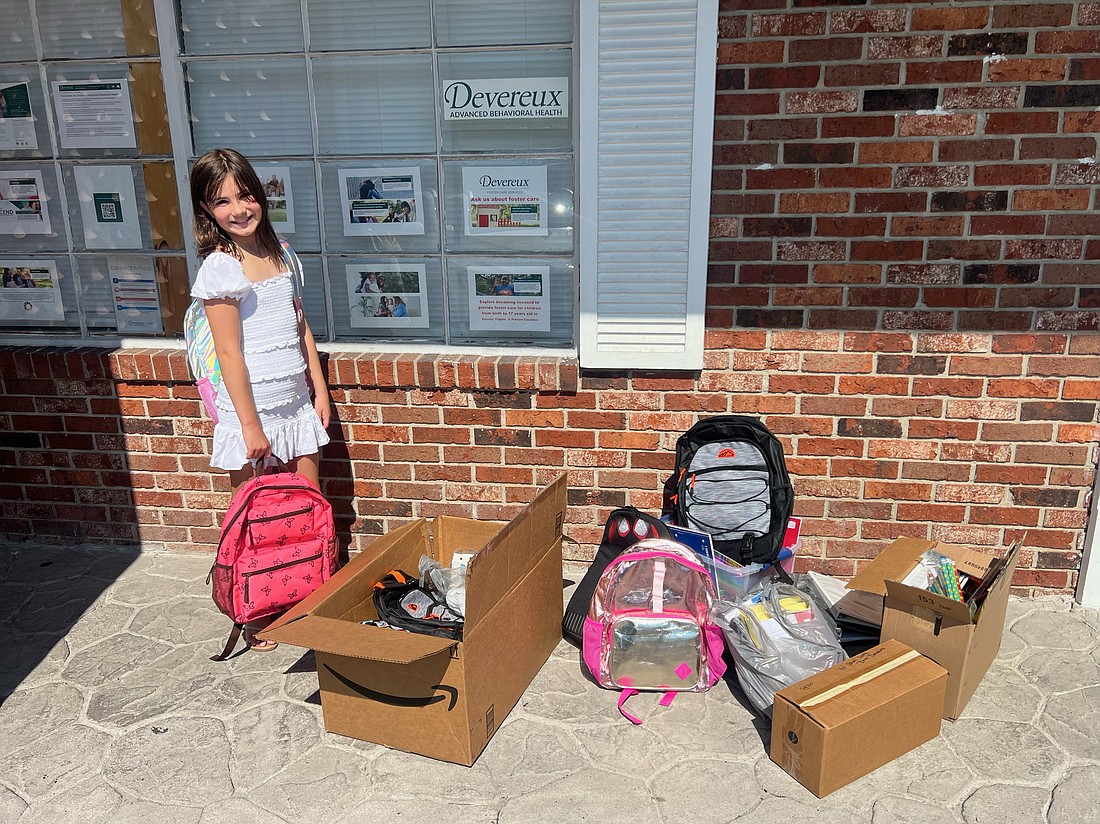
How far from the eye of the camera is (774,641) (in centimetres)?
290

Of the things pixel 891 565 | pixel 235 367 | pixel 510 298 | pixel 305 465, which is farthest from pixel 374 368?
pixel 891 565

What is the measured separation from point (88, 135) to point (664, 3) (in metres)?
2.59

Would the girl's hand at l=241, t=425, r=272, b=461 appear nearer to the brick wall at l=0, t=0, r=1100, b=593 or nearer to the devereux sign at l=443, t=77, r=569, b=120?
the brick wall at l=0, t=0, r=1100, b=593

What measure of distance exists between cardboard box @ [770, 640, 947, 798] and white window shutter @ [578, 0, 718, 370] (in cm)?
138

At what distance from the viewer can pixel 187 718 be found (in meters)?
2.96

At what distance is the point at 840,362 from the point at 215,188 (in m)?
2.46

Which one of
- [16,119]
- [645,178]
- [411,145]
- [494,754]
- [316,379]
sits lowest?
[494,754]

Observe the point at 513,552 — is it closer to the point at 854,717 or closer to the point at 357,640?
the point at 357,640

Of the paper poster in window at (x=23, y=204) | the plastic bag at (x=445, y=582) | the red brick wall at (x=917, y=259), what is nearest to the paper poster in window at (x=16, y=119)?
the paper poster in window at (x=23, y=204)

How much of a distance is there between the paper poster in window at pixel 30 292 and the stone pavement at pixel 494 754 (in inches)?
60.9

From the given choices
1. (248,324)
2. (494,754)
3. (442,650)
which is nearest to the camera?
(442,650)

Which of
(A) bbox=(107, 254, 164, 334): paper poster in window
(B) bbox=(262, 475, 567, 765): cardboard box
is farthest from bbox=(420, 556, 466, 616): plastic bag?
(A) bbox=(107, 254, 164, 334): paper poster in window

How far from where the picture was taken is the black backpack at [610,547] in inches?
132

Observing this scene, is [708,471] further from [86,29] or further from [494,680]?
[86,29]
